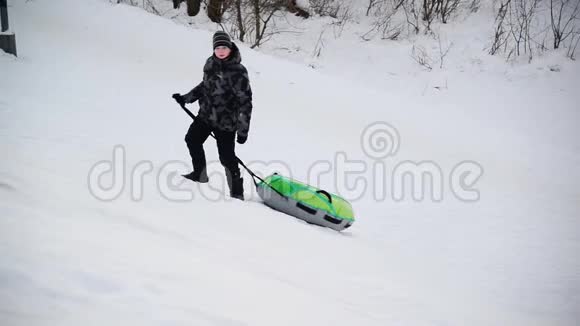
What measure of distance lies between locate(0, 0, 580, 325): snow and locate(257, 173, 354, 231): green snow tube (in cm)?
17

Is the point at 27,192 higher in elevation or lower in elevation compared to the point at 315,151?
higher

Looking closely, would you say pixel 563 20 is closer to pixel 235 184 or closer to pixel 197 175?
pixel 235 184

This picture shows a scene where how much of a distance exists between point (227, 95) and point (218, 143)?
1.58ft

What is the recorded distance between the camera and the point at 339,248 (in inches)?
151

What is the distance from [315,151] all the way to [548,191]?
3712 mm

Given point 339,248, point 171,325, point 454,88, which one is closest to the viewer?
point 171,325

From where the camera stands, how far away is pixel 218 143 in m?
4.27

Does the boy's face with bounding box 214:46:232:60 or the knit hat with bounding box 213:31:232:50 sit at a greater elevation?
the knit hat with bounding box 213:31:232:50

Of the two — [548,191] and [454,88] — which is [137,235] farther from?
[454,88]

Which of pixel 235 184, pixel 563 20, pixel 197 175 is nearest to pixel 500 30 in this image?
pixel 563 20

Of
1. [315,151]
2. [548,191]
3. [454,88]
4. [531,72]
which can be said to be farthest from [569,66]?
[315,151]

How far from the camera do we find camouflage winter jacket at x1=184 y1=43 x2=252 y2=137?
403cm

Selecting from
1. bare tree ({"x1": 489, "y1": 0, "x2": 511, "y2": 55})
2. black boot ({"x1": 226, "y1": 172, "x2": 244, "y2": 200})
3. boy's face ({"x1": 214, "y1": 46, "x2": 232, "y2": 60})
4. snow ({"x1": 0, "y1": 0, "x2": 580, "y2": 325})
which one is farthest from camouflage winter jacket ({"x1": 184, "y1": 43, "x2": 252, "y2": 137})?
bare tree ({"x1": 489, "y1": 0, "x2": 511, "y2": 55})

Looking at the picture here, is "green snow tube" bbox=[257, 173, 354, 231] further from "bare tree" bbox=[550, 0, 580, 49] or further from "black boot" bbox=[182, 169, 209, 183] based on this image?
"bare tree" bbox=[550, 0, 580, 49]
